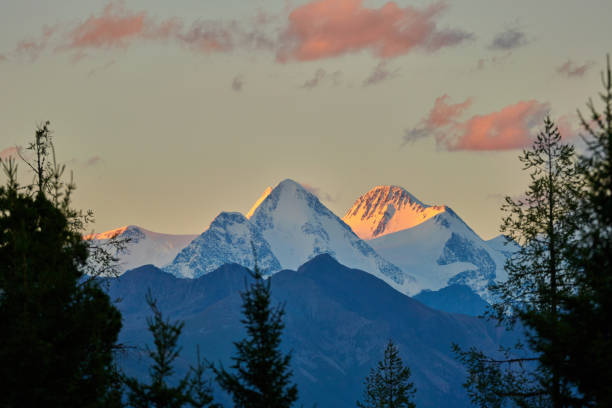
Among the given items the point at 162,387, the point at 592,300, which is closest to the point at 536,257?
the point at 592,300

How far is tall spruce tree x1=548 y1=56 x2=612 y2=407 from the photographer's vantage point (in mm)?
20172

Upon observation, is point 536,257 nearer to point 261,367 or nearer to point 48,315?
point 261,367

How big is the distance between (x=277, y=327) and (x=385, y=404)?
3966 cm

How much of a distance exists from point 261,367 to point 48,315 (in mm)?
7428

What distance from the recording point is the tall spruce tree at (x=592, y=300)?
66.2 ft

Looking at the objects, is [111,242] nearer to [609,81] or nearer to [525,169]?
[525,169]

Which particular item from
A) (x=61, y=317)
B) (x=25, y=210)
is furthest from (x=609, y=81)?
(x=25, y=210)

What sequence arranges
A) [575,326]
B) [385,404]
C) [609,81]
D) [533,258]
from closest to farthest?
[609,81], [575,326], [533,258], [385,404]

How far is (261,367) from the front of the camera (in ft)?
87.8

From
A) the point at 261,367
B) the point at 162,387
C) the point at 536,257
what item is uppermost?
the point at 536,257

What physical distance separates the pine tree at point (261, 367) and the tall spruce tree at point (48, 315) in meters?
4.24

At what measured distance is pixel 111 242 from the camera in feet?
124

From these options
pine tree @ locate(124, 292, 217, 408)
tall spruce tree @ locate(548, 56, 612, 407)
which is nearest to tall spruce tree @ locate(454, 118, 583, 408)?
tall spruce tree @ locate(548, 56, 612, 407)

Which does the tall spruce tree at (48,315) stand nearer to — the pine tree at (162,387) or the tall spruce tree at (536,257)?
the pine tree at (162,387)
